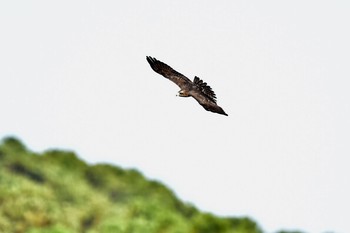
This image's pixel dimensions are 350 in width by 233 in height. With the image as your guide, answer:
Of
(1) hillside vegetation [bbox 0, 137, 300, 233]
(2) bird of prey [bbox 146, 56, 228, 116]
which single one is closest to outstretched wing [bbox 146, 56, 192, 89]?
(2) bird of prey [bbox 146, 56, 228, 116]

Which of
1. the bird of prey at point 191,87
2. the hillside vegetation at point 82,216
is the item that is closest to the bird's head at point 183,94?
the bird of prey at point 191,87

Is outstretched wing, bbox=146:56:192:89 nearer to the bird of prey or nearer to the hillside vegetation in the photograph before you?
the bird of prey

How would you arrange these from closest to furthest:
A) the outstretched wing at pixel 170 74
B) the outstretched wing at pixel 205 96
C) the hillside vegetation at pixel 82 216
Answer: the outstretched wing at pixel 205 96, the outstretched wing at pixel 170 74, the hillside vegetation at pixel 82 216

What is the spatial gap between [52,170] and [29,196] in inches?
2332

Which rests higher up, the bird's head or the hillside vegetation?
the hillside vegetation

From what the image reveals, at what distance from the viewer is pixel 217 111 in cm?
3394

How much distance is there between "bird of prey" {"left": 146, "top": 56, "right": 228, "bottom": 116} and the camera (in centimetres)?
3423

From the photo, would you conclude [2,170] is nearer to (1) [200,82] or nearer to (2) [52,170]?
(2) [52,170]

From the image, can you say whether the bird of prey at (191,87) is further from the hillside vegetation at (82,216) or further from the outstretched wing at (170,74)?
the hillside vegetation at (82,216)

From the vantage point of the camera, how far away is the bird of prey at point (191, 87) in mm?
34228

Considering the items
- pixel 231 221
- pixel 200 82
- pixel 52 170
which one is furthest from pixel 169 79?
pixel 52 170

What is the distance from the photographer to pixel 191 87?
1377 inches

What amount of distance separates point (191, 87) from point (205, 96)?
24.5 inches

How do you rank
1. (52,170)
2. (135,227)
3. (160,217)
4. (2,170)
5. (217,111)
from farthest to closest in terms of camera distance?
1. (52,170)
2. (2,170)
3. (160,217)
4. (135,227)
5. (217,111)
